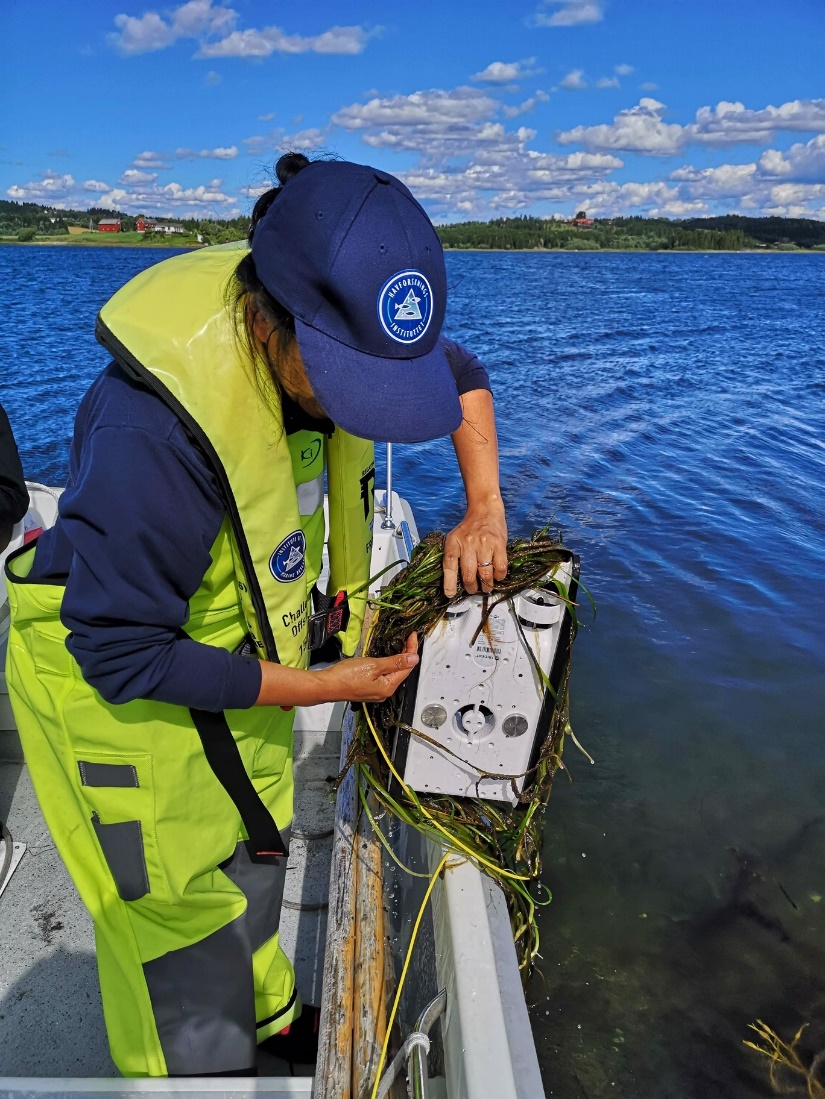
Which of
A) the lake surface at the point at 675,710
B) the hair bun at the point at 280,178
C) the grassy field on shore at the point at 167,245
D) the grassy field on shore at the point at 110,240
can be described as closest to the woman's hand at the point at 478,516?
the hair bun at the point at 280,178

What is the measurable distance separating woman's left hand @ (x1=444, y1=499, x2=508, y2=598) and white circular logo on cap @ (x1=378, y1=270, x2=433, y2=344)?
72 centimetres

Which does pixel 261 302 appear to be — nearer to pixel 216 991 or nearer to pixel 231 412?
pixel 231 412

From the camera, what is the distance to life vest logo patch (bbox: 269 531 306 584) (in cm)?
179

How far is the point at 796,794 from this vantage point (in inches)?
206

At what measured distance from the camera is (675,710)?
241 inches

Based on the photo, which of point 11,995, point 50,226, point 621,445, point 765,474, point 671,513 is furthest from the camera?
point 50,226

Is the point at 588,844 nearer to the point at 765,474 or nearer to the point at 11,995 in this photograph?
the point at 11,995

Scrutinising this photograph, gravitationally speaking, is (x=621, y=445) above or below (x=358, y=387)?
below

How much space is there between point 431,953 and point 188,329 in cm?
165

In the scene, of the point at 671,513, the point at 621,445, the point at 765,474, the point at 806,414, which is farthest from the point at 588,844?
the point at 806,414

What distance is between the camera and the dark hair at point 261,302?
4.80 feet

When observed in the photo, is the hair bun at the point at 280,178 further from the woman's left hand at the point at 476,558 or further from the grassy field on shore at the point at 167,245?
the grassy field on shore at the point at 167,245

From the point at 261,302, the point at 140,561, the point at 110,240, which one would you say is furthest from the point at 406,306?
the point at 110,240

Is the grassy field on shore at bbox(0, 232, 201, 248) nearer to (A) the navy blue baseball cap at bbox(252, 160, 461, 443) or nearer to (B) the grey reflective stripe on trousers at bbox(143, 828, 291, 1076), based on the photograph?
(B) the grey reflective stripe on trousers at bbox(143, 828, 291, 1076)
